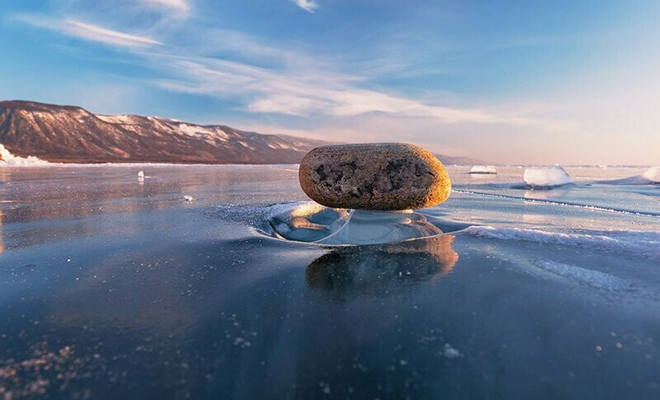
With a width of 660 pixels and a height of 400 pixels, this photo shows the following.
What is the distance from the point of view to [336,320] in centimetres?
200

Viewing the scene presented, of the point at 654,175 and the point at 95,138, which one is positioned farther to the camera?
the point at 95,138

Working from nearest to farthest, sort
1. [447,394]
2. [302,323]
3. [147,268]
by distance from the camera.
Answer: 1. [447,394]
2. [302,323]
3. [147,268]

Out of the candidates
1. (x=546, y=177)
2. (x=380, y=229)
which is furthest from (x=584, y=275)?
(x=546, y=177)

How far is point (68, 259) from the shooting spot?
339cm

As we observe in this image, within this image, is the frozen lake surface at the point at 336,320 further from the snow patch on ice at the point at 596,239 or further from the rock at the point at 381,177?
the rock at the point at 381,177

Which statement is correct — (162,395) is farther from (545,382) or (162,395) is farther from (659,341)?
(659,341)

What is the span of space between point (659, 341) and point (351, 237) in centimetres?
319

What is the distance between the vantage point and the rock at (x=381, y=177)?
16.4ft

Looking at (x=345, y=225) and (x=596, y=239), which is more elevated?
(x=596, y=239)

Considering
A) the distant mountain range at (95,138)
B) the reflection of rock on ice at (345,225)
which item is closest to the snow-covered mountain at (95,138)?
the distant mountain range at (95,138)

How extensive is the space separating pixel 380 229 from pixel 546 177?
12576 mm

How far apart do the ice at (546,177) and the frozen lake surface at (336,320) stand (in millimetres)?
11217

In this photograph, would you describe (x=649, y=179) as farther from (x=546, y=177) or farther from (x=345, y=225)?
(x=345, y=225)

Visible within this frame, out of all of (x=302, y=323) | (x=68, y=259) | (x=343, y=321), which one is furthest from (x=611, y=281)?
(x=68, y=259)
